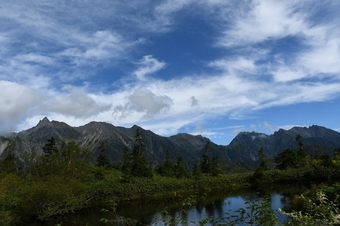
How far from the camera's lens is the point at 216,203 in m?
36.6

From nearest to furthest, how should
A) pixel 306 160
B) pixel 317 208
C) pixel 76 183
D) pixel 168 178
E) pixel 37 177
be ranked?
pixel 317 208 < pixel 76 183 < pixel 37 177 < pixel 168 178 < pixel 306 160

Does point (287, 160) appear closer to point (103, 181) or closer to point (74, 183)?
point (103, 181)

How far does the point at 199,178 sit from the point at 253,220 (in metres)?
49.7

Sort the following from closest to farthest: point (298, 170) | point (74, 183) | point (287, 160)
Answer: point (74, 183) → point (298, 170) → point (287, 160)

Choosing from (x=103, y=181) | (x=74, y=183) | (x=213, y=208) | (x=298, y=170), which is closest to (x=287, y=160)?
(x=298, y=170)

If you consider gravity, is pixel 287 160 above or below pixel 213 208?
above

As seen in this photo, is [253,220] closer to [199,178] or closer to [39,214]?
[39,214]

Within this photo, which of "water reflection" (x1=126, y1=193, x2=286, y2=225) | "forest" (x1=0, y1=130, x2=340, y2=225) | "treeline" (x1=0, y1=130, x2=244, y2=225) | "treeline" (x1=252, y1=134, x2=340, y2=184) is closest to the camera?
"water reflection" (x1=126, y1=193, x2=286, y2=225)

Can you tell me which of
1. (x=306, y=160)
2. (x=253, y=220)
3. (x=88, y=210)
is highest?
(x=306, y=160)

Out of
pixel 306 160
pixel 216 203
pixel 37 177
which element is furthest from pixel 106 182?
pixel 306 160

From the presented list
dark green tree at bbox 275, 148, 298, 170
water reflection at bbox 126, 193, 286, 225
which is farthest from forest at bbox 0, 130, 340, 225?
water reflection at bbox 126, 193, 286, 225

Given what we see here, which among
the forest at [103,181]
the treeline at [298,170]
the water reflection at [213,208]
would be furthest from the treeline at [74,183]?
the water reflection at [213,208]

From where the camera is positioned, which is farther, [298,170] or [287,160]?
[287,160]

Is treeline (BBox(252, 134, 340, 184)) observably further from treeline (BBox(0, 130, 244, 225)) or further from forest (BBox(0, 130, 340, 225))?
treeline (BBox(0, 130, 244, 225))
